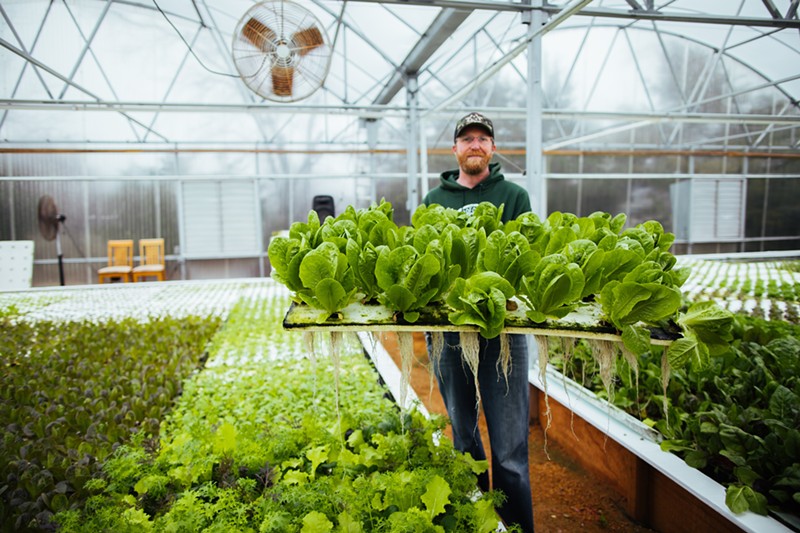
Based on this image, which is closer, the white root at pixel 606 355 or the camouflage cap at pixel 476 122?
the white root at pixel 606 355

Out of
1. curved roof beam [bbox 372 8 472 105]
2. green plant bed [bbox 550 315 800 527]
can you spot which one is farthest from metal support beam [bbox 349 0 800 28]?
green plant bed [bbox 550 315 800 527]

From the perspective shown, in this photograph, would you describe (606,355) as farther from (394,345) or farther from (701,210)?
(701,210)

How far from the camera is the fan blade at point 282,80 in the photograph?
131 inches

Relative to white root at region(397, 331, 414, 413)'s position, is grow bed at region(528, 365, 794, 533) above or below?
below

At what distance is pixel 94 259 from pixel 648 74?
36.3ft

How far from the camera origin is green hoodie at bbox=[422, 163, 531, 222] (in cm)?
209

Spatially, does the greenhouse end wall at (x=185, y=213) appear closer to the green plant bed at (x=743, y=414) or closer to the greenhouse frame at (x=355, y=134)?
the greenhouse frame at (x=355, y=134)

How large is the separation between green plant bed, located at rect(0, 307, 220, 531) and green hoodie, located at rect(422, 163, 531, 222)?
5.32 feet

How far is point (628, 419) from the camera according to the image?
90.4 inches

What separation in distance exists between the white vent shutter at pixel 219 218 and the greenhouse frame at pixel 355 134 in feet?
0.12

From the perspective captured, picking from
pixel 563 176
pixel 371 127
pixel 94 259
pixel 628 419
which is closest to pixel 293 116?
pixel 371 127

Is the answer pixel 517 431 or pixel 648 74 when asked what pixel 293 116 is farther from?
pixel 517 431

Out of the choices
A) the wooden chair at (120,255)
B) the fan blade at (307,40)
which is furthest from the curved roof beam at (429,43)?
the wooden chair at (120,255)

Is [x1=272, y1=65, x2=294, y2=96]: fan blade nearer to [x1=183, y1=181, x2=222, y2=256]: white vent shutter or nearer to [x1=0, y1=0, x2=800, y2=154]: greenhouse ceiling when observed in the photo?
[x1=0, y1=0, x2=800, y2=154]: greenhouse ceiling
